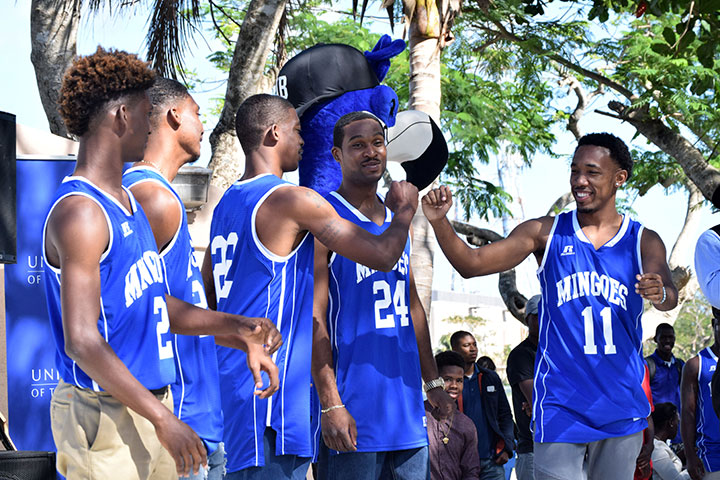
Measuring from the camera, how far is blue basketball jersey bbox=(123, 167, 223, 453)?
11.5 ft

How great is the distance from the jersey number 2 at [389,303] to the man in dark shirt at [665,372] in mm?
6657

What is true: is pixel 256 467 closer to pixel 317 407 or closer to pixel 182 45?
pixel 317 407

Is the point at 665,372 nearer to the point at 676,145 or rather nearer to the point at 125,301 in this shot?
the point at 676,145

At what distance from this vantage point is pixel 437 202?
180 inches

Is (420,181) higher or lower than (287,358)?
higher

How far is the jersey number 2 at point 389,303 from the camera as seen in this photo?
4.41 metres

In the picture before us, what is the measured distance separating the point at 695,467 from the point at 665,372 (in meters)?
3.22

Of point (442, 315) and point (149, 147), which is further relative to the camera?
point (442, 315)

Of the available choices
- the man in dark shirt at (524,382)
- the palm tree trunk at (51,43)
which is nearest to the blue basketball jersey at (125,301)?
the man in dark shirt at (524,382)

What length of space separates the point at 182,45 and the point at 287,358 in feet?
21.7

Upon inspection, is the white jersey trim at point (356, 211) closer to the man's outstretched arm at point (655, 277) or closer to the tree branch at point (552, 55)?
the man's outstretched arm at point (655, 277)

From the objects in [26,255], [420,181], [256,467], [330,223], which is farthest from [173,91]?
[420,181]

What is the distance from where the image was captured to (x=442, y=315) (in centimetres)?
6925

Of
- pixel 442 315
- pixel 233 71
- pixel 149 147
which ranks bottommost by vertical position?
pixel 442 315
